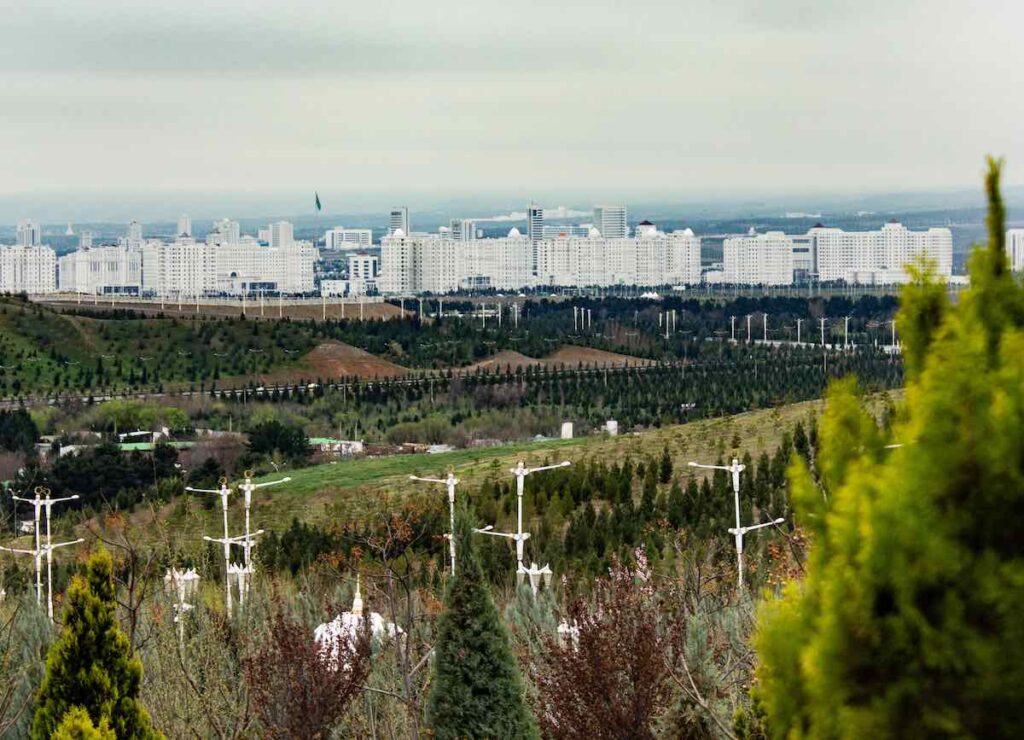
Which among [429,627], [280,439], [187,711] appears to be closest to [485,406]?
[280,439]

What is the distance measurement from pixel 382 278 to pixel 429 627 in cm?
14360

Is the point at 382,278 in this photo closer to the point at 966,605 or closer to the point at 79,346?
the point at 79,346

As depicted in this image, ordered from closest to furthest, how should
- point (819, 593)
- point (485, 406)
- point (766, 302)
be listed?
1. point (819, 593)
2. point (485, 406)
3. point (766, 302)

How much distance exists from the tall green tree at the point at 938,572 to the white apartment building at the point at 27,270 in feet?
542

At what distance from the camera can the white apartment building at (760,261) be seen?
164250mm

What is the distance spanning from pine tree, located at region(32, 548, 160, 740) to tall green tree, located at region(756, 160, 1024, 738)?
5446 millimetres

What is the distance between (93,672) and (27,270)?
163176mm

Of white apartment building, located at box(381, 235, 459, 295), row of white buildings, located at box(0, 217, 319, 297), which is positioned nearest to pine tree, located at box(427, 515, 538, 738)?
white apartment building, located at box(381, 235, 459, 295)

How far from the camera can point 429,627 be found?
1577cm

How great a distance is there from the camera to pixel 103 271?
168 m

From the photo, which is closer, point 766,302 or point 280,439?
point 280,439

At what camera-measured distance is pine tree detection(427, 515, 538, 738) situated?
9.47m

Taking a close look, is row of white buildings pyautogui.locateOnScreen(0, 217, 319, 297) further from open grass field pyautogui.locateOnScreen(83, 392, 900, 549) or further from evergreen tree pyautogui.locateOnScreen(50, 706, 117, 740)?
evergreen tree pyautogui.locateOnScreen(50, 706, 117, 740)

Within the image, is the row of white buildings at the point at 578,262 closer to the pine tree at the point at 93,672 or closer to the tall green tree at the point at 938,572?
the pine tree at the point at 93,672
